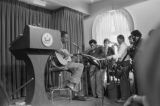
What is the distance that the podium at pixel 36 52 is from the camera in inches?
99.6

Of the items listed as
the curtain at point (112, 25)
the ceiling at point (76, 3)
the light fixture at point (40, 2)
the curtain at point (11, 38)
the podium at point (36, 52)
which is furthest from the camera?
the curtain at point (112, 25)

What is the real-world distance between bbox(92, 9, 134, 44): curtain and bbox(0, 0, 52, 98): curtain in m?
1.91

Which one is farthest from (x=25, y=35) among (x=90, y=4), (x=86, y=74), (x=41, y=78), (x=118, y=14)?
(x=90, y=4)

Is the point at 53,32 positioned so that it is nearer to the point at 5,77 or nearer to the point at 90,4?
the point at 5,77


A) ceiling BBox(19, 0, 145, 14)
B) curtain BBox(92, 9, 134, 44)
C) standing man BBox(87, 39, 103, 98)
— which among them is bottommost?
standing man BBox(87, 39, 103, 98)

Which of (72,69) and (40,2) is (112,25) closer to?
(40,2)

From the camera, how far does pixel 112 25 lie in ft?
17.2

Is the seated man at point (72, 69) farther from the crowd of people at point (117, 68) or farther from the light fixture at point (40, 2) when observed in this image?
the light fixture at point (40, 2)

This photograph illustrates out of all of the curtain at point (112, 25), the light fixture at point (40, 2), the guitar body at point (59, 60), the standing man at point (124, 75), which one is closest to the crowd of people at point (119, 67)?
the standing man at point (124, 75)

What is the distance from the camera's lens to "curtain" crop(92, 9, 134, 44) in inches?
195

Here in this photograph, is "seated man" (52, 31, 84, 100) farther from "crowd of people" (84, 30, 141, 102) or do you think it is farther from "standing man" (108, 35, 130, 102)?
"standing man" (108, 35, 130, 102)

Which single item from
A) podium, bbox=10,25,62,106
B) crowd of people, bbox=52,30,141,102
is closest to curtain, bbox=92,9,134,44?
crowd of people, bbox=52,30,141,102

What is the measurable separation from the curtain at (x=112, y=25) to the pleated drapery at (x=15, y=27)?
792 mm

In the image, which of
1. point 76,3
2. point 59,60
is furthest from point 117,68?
point 76,3
